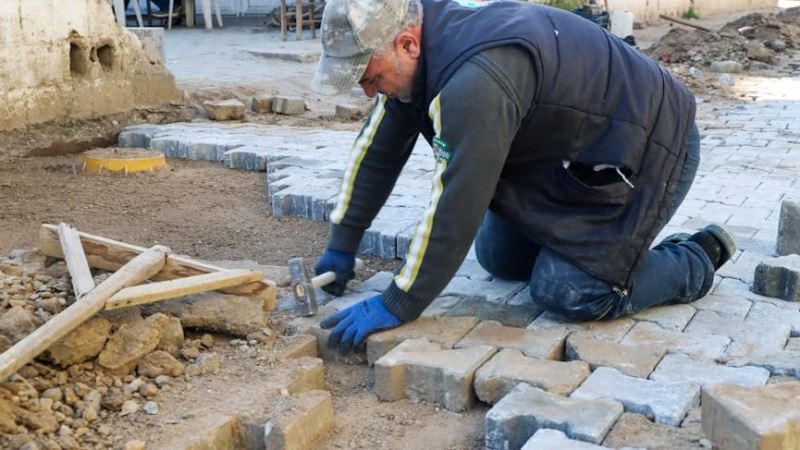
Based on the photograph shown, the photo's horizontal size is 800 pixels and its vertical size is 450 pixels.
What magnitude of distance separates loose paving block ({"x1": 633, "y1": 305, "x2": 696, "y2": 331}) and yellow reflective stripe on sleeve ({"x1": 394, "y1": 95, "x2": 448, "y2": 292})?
1.01 m

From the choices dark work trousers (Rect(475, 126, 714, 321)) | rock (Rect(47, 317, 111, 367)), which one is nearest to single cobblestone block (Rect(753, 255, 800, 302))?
dark work trousers (Rect(475, 126, 714, 321))

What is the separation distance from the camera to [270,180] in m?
5.93

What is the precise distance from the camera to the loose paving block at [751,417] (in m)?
2.11

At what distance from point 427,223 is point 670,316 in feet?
3.85

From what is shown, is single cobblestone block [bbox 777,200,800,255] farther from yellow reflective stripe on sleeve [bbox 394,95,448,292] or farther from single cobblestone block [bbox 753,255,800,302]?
yellow reflective stripe on sleeve [bbox 394,95,448,292]

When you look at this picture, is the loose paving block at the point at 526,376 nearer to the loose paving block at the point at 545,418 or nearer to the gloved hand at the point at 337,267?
the loose paving block at the point at 545,418

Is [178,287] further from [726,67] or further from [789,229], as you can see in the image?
[726,67]

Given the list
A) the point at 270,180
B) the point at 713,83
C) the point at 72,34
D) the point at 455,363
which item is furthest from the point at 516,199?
the point at 713,83

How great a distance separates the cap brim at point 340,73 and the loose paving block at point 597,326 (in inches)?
46.1

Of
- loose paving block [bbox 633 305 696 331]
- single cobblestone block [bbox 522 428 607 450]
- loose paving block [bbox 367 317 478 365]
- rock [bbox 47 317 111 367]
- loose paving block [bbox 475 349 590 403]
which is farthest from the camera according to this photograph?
loose paving block [bbox 633 305 696 331]

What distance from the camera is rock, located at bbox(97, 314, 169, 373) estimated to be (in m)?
3.01

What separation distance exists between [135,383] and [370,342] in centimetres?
85

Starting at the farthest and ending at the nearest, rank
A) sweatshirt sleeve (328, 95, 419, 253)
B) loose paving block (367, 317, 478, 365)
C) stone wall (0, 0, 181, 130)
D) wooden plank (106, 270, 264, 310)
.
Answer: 1. stone wall (0, 0, 181, 130)
2. sweatshirt sleeve (328, 95, 419, 253)
3. loose paving block (367, 317, 478, 365)
4. wooden plank (106, 270, 264, 310)

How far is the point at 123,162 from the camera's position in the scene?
6.40 metres
